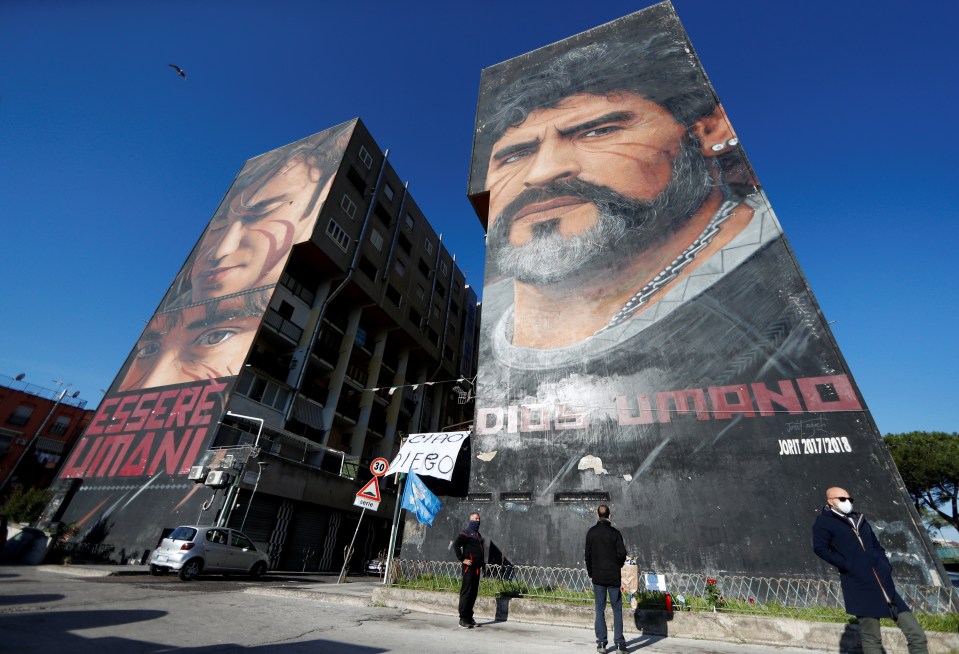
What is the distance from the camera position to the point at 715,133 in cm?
1634

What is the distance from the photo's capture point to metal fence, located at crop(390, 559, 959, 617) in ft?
27.2

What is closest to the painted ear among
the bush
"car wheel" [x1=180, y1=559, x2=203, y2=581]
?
"car wheel" [x1=180, y1=559, x2=203, y2=581]

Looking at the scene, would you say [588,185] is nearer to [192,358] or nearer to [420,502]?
[420,502]

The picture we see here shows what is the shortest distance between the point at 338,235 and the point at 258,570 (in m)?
20.0

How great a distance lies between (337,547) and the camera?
23859 mm

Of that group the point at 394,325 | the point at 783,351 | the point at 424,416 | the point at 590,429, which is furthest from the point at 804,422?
the point at 424,416

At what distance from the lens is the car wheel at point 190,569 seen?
39.8 ft

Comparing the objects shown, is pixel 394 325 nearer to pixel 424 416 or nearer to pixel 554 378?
pixel 424 416

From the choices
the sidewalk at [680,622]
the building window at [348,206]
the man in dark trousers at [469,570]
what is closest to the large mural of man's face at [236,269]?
the building window at [348,206]

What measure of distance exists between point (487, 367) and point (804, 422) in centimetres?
925

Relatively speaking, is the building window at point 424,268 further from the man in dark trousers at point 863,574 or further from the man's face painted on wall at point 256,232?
the man in dark trousers at point 863,574

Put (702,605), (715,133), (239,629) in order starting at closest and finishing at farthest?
1. (239,629)
2. (702,605)
3. (715,133)

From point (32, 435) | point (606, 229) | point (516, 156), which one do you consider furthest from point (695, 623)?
point (32, 435)

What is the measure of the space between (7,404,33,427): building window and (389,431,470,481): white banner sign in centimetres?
4133
